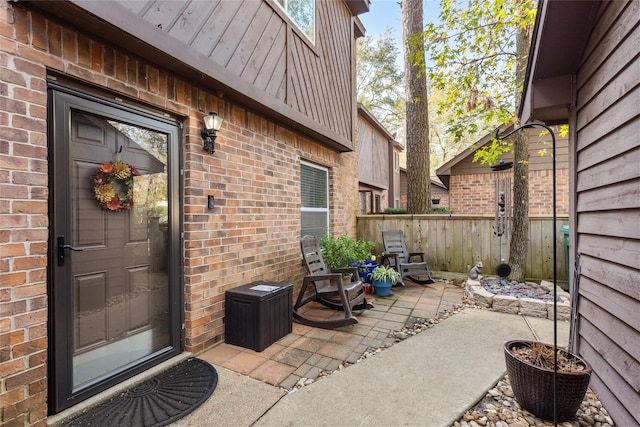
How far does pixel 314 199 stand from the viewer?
4.77 m

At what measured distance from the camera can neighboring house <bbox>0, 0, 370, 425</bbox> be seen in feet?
5.15

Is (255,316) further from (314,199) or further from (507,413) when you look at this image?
(314,199)

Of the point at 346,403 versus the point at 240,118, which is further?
the point at 240,118

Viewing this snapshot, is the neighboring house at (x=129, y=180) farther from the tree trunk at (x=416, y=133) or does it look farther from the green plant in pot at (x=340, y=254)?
the tree trunk at (x=416, y=133)

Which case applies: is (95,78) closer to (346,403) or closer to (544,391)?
(346,403)

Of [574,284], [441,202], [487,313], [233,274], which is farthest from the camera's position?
[441,202]

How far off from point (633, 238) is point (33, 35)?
338cm

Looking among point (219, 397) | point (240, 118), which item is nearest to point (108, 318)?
point (219, 397)

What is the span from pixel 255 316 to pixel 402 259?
3220 millimetres

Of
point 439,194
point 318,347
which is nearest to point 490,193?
point 439,194

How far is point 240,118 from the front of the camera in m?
3.04

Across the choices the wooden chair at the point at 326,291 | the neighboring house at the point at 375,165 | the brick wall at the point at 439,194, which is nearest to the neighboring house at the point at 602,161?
the wooden chair at the point at 326,291

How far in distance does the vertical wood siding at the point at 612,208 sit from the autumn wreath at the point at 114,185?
10.2 ft

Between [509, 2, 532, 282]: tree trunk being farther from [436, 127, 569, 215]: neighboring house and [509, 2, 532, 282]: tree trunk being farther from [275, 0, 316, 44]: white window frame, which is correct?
[275, 0, 316, 44]: white window frame
